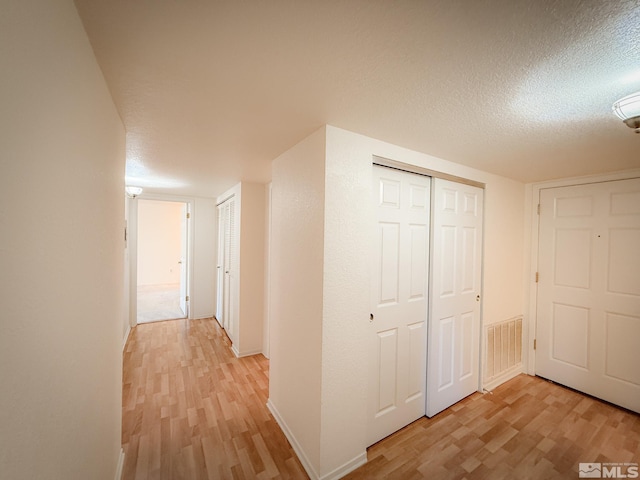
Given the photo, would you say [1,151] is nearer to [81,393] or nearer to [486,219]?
[81,393]

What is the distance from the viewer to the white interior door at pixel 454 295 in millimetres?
2170

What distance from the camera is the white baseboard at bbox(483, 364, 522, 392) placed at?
259cm

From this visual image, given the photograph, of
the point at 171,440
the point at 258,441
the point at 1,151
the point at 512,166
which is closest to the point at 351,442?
the point at 258,441

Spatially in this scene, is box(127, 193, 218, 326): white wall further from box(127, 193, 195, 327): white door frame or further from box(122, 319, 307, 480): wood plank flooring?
box(122, 319, 307, 480): wood plank flooring

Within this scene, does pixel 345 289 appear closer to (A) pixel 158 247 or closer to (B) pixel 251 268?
(B) pixel 251 268

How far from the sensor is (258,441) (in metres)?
1.87

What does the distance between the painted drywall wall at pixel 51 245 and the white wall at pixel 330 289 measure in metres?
1.08

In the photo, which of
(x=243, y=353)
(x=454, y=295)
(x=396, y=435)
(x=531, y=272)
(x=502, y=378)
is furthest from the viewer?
(x=243, y=353)

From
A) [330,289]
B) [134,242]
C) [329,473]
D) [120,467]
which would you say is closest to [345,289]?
[330,289]

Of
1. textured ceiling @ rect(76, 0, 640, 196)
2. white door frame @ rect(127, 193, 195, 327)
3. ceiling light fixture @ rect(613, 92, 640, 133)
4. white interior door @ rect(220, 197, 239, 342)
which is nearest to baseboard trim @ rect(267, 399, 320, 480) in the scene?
white interior door @ rect(220, 197, 239, 342)

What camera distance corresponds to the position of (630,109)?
1161 mm

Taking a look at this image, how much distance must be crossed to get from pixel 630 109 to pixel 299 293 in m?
1.99

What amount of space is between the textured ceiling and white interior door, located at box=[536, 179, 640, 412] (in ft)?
2.79

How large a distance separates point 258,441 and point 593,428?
9.02 ft
